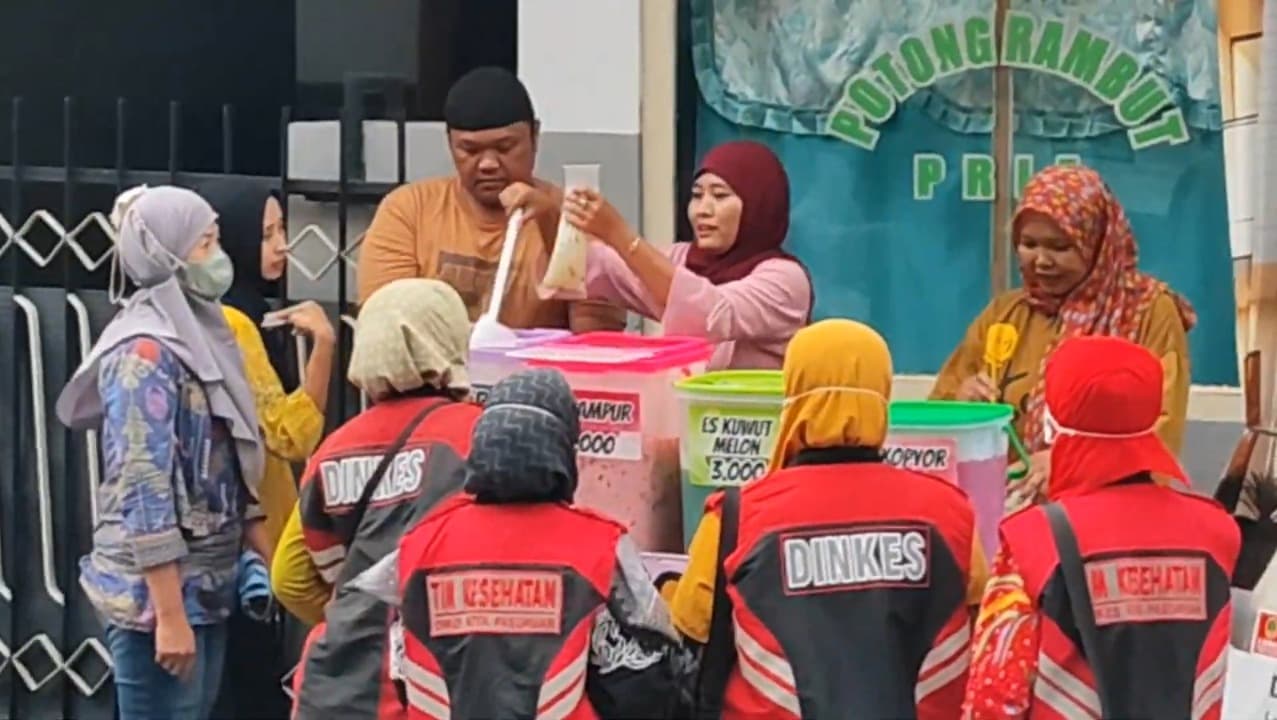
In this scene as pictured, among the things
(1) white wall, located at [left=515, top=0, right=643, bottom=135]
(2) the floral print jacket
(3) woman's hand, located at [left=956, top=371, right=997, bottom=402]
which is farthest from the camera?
(1) white wall, located at [left=515, top=0, right=643, bottom=135]

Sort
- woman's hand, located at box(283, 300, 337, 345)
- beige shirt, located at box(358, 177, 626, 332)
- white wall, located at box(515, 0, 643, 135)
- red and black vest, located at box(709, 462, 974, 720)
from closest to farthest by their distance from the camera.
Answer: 1. red and black vest, located at box(709, 462, 974, 720)
2. beige shirt, located at box(358, 177, 626, 332)
3. woman's hand, located at box(283, 300, 337, 345)
4. white wall, located at box(515, 0, 643, 135)

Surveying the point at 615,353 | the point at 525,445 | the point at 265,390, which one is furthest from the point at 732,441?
the point at 265,390

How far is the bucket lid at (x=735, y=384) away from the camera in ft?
13.1

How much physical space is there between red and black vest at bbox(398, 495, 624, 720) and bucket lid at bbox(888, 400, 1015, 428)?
68 cm

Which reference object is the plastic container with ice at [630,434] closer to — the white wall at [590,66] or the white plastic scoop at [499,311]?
the white plastic scoop at [499,311]

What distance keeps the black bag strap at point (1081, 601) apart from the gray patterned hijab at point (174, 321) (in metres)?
2.05

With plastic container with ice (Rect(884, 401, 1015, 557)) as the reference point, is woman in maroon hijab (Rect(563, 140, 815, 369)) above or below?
above

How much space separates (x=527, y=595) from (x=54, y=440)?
10.0 ft

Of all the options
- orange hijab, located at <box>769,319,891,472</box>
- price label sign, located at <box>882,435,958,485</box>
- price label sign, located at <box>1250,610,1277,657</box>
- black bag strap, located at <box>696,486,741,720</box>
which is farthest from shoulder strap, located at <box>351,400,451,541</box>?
price label sign, located at <box>1250,610,1277,657</box>

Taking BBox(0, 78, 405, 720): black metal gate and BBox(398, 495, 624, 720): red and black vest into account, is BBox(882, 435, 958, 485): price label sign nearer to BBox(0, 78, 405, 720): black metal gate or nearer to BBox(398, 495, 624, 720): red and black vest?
BBox(398, 495, 624, 720): red and black vest

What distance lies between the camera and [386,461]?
160 inches

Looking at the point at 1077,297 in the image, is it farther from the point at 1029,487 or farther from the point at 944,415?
the point at 944,415

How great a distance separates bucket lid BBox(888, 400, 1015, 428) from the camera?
13.1 ft

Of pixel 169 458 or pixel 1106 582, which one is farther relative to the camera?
pixel 169 458
